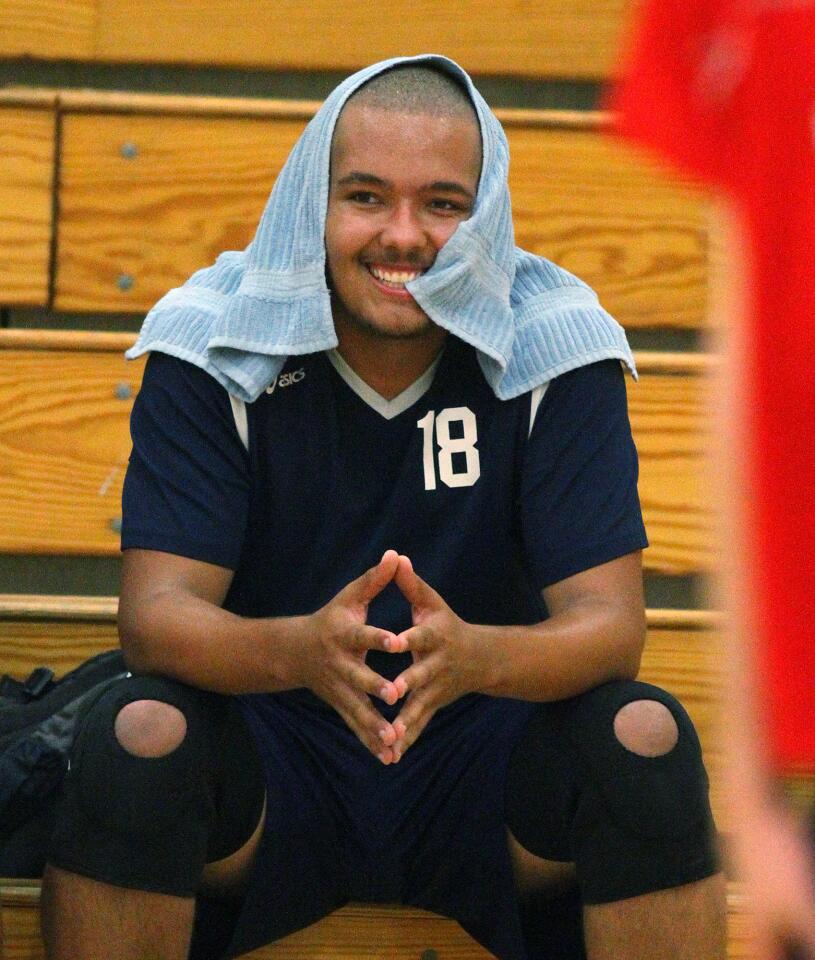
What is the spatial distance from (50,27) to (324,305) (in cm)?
95

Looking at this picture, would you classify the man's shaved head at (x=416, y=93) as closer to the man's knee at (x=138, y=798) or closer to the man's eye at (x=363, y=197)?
the man's eye at (x=363, y=197)

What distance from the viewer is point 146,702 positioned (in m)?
1.54

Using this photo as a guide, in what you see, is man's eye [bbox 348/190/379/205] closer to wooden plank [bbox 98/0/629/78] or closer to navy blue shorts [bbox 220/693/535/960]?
navy blue shorts [bbox 220/693/535/960]

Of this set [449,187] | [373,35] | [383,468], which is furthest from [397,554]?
[373,35]

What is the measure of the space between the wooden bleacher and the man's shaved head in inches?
23.2

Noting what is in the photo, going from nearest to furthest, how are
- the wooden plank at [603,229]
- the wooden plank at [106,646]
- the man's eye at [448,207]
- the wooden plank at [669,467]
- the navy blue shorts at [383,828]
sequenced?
the navy blue shorts at [383,828] < the man's eye at [448,207] < the wooden plank at [106,646] < the wooden plank at [669,467] < the wooden plank at [603,229]

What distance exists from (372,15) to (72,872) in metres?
1.45

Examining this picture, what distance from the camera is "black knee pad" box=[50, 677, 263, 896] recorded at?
59.1 inches

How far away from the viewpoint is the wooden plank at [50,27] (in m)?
2.42

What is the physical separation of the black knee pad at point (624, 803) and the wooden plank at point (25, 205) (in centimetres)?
113

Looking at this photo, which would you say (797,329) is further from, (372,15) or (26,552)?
(372,15)

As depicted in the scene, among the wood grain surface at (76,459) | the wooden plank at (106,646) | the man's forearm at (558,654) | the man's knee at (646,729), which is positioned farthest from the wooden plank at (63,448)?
the man's knee at (646,729)

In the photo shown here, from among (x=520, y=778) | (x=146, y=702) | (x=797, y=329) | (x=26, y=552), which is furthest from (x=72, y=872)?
(x=797, y=329)

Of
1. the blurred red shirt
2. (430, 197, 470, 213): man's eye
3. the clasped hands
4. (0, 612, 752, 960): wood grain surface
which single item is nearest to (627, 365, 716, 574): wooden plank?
(0, 612, 752, 960): wood grain surface
